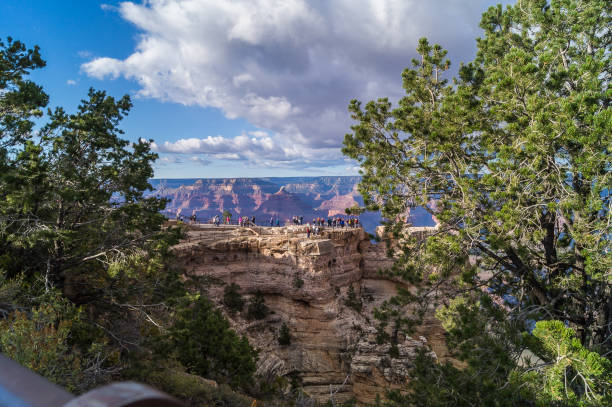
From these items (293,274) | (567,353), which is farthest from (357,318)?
(567,353)

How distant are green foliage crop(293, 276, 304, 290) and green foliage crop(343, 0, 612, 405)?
2505 cm

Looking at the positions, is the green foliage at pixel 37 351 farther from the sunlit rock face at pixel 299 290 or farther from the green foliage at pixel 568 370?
the sunlit rock face at pixel 299 290

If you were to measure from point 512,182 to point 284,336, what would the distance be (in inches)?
1154

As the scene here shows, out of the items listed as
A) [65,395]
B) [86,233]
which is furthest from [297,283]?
[65,395]

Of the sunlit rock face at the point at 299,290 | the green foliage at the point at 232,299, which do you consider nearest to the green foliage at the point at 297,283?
the sunlit rock face at the point at 299,290

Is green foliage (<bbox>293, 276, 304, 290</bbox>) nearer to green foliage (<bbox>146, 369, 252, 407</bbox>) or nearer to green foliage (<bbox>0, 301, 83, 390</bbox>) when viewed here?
green foliage (<bbox>146, 369, 252, 407</bbox>)

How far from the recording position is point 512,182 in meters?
6.43

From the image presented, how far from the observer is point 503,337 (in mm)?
6246

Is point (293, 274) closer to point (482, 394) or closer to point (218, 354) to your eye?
point (218, 354)

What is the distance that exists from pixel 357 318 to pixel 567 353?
3169 centimetres

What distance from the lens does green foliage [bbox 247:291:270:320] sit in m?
32.6

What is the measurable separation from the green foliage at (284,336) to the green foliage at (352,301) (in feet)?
25.4

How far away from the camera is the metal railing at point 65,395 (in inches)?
29.3

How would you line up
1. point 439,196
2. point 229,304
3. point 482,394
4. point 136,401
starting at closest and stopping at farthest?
point 136,401 → point 482,394 → point 439,196 → point 229,304
